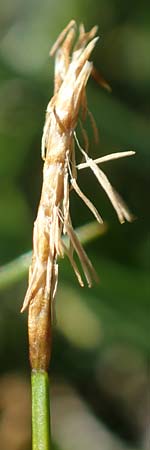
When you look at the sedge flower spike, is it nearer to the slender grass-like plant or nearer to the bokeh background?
the slender grass-like plant

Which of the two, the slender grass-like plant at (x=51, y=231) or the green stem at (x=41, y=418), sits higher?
the slender grass-like plant at (x=51, y=231)

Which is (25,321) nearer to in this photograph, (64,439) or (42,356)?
(64,439)

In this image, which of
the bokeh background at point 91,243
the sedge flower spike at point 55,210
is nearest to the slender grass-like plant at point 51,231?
the sedge flower spike at point 55,210

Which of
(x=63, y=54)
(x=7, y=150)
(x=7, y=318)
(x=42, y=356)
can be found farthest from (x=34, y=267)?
(x=7, y=150)

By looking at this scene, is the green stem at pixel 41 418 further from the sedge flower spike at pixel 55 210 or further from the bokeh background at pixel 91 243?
the bokeh background at pixel 91 243

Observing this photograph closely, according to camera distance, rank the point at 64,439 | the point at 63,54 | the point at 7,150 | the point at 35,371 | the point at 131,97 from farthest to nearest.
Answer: the point at 131,97
the point at 7,150
the point at 64,439
the point at 63,54
the point at 35,371

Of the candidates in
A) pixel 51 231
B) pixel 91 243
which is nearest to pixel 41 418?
pixel 51 231
